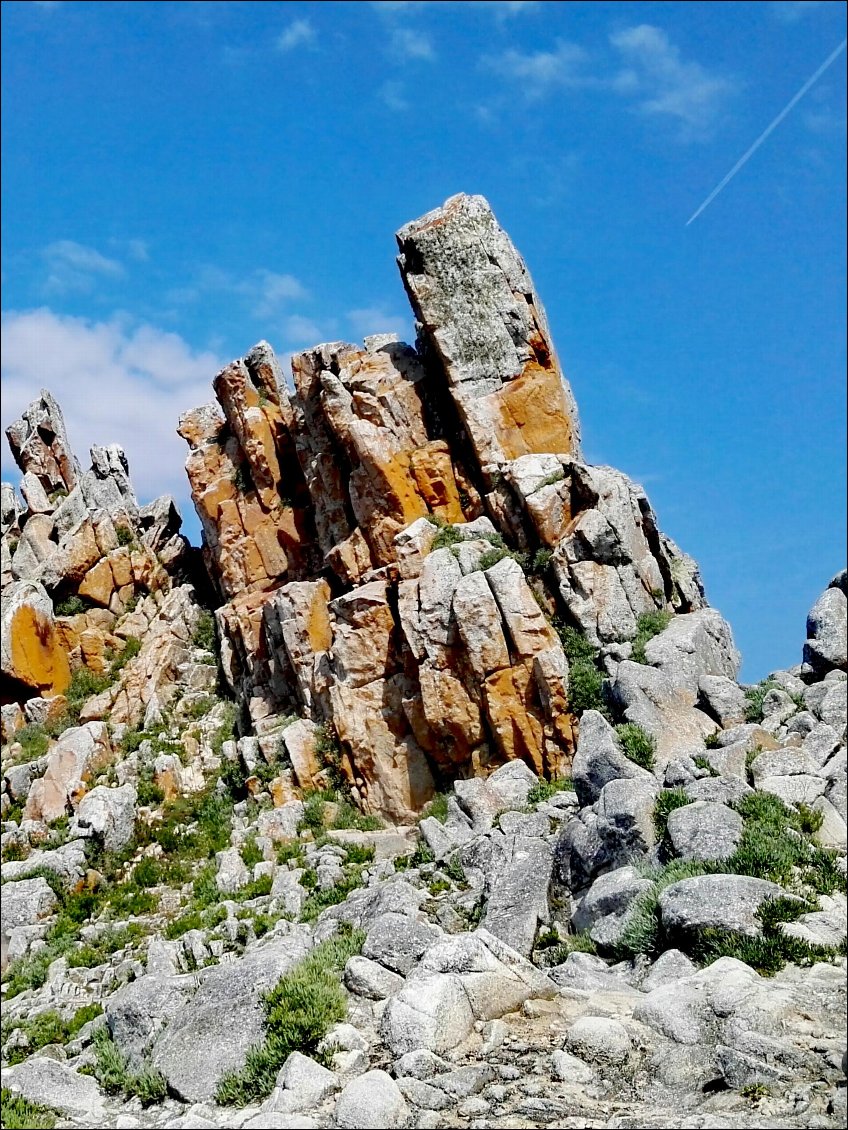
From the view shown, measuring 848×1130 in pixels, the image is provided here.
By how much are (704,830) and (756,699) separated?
21.0 feet

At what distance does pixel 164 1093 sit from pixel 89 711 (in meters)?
26.0

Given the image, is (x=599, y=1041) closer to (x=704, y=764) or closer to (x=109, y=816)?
(x=704, y=764)

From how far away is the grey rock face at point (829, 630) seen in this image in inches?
909

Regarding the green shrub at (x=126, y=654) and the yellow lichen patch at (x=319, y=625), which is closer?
the yellow lichen patch at (x=319, y=625)

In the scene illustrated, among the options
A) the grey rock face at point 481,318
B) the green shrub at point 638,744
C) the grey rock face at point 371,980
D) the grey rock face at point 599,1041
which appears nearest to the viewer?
the grey rock face at point 599,1041

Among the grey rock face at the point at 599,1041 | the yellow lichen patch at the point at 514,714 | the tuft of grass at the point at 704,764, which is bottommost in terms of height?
the grey rock face at the point at 599,1041

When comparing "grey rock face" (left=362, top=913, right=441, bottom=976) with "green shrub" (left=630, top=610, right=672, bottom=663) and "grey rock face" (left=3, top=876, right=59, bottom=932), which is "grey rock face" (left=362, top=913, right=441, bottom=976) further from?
"grey rock face" (left=3, top=876, right=59, bottom=932)

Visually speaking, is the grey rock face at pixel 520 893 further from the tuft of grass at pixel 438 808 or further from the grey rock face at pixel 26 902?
the grey rock face at pixel 26 902

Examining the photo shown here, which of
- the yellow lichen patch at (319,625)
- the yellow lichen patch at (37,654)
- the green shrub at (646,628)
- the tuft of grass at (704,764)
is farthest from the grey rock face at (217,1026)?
the yellow lichen patch at (37,654)

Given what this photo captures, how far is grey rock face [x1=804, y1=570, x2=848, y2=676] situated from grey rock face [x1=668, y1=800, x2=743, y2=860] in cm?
667

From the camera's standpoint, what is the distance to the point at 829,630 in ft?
76.3

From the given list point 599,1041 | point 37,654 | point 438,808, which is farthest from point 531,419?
point 37,654

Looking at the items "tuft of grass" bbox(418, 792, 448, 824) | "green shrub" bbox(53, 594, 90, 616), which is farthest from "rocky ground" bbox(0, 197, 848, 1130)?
"green shrub" bbox(53, 594, 90, 616)

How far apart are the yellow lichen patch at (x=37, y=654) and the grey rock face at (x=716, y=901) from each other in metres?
30.3
